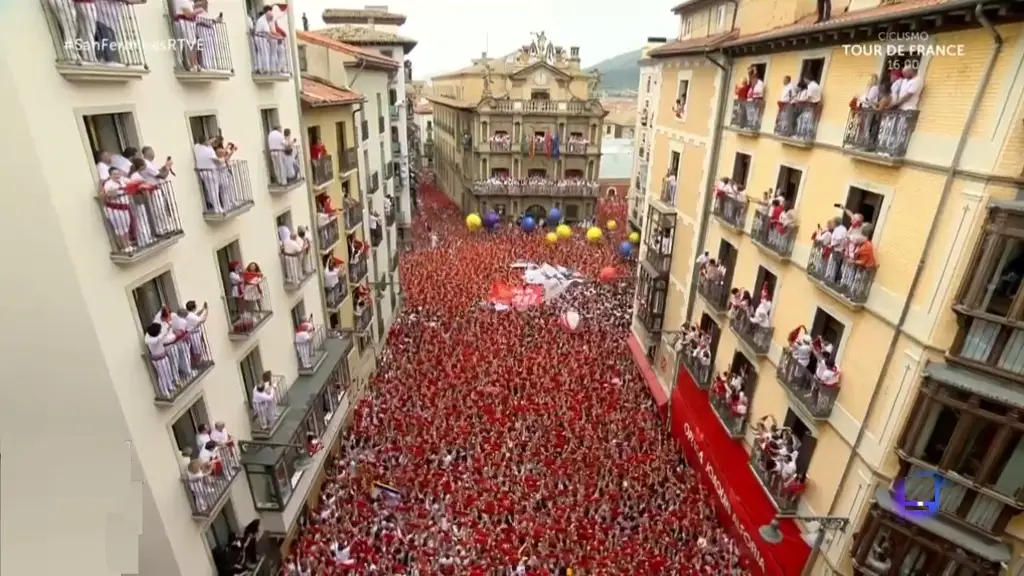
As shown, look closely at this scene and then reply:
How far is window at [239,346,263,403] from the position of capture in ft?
47.1

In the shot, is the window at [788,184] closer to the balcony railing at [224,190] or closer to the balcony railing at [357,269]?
the balcony railing at [224,190]

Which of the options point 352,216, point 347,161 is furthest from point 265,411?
point 347,161

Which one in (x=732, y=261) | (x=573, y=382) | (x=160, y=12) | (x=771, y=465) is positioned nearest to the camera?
(x=160, y=12)

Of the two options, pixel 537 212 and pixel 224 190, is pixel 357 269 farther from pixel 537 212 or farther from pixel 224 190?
pixel 537 212

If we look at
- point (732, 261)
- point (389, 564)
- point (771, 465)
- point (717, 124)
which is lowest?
point (389, 564)

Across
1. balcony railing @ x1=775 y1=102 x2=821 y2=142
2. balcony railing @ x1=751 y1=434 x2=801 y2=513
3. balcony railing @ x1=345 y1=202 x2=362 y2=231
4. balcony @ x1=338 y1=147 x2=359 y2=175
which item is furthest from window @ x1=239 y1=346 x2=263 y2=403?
balcony railing @ x1=775 y1=102 x2=821 y2=142

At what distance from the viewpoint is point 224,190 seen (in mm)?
12227

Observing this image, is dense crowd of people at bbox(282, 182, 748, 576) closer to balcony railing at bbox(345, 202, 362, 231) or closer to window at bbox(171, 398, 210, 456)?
window at bbox(171, 398, 210, 456)

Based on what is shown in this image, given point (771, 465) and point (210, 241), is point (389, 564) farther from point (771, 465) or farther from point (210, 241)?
point (771, 465)

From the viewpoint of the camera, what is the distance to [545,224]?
157 feet

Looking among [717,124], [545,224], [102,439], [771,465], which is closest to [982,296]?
[771,465]

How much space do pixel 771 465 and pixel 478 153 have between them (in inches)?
1463

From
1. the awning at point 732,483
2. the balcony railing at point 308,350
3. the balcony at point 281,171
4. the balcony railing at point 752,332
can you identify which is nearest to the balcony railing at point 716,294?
the balcony railing at point 752,332

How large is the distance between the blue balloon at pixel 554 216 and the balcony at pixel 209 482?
120 feet
